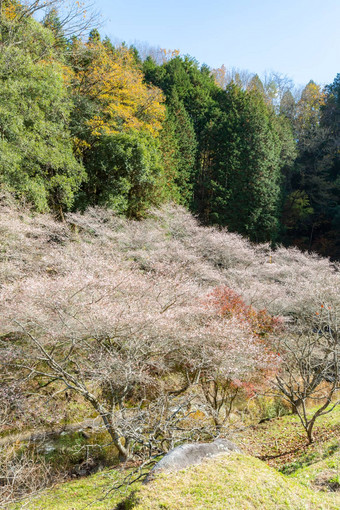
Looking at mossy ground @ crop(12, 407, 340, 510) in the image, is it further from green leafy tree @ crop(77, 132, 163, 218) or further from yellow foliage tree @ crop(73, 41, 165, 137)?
yellow foliage tree @ crop(73, 41, 165, 137)

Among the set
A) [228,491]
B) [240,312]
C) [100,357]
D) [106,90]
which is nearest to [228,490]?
[228,491]

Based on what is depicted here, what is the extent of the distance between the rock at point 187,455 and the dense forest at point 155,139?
1059cm

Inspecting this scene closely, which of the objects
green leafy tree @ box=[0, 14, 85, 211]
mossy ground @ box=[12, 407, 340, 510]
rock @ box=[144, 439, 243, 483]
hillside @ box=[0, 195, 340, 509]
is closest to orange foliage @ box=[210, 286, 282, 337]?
hillside @ box=[0, 195, 340, 509]

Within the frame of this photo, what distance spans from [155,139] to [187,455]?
16.7 m

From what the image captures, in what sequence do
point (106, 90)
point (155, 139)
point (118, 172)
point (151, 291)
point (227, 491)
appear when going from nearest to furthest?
point (227, 491) → point (151, 291) → point (118, 172) → point (106, 90) → point (155, 139)

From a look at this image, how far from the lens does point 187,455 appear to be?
12.1ft

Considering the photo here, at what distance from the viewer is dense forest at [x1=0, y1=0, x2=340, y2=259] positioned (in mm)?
11797

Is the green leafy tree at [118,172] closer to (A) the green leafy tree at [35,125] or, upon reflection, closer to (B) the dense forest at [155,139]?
(B) the dense forest at [155,139]

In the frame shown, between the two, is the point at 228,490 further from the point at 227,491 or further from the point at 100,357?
the point at 100,357

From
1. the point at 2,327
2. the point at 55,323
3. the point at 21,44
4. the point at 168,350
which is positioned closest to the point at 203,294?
the point at 168,350

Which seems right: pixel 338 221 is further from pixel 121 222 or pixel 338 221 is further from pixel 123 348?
pixel 123 348

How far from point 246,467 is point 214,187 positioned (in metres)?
20.3

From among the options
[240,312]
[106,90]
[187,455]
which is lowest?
[187,455]

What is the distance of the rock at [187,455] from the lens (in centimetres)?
353
